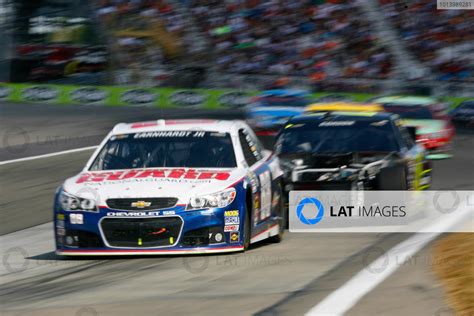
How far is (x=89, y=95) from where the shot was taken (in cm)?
3312

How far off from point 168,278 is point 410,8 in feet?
73.7

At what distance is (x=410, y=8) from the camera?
1157 inches

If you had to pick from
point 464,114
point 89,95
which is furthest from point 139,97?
point 464,114

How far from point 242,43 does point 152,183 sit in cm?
2189

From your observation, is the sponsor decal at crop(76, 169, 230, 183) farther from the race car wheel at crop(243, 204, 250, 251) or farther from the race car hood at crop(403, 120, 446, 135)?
the race car hood at crop(403, 120, 446, 135)

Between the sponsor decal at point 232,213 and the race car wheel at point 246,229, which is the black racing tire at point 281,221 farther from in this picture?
the sponsor decal at point 232,213

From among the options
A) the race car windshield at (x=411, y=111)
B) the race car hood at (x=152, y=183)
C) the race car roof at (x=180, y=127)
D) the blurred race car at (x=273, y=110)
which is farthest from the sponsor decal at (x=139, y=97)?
the race car hood at (x=152, y=183)

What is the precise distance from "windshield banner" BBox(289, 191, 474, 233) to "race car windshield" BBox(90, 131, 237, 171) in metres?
1.17

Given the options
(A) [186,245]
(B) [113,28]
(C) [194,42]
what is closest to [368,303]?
(A) [186,245]

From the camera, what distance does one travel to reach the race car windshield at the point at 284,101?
25125 millimetres

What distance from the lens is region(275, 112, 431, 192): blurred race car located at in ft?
38.2

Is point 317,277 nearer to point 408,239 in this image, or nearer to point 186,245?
point 186,245

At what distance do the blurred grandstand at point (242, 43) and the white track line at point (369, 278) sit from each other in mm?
18243

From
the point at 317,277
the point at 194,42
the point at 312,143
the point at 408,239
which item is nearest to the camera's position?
the point at 317,277
